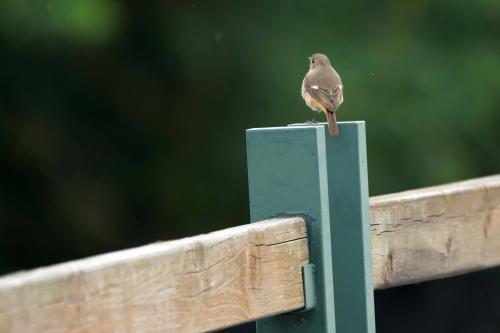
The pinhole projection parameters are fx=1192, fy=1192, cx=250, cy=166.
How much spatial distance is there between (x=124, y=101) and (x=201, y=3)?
0.85m

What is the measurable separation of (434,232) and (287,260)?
2.00ft

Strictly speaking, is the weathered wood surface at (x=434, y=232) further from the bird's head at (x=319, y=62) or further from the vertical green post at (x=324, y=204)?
the bird's head at (x=319, y=62)

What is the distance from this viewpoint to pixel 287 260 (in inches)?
85.8

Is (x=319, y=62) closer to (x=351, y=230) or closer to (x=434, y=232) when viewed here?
(x=434, y=232)

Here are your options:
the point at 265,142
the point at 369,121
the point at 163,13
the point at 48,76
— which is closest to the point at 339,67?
the point at 369,121

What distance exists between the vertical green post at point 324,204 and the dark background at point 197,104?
4.13 metres

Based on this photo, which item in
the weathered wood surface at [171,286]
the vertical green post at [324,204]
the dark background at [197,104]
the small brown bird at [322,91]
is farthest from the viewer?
the dark background at [197,104]

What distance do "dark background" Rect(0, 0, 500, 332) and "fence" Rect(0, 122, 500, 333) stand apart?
12.6 feet

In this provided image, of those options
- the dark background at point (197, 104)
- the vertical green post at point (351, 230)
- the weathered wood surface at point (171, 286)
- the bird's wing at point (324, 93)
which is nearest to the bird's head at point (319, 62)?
the bird's wing at point (324, 93)

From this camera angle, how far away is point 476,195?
2.84 m

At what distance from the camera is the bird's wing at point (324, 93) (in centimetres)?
503

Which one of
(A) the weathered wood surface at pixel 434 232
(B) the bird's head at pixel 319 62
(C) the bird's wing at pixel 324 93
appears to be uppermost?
(B) the bird's head at pixel 319 62

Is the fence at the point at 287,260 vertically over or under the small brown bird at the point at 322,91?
under

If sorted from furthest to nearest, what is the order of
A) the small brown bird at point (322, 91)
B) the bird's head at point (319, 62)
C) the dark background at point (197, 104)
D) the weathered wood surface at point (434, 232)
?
the dark background at point (197, 104)
the bird's head at point (319, 62)
the small brown bird at point (322, 91)
the weathered wood surface at point (434, 232)
